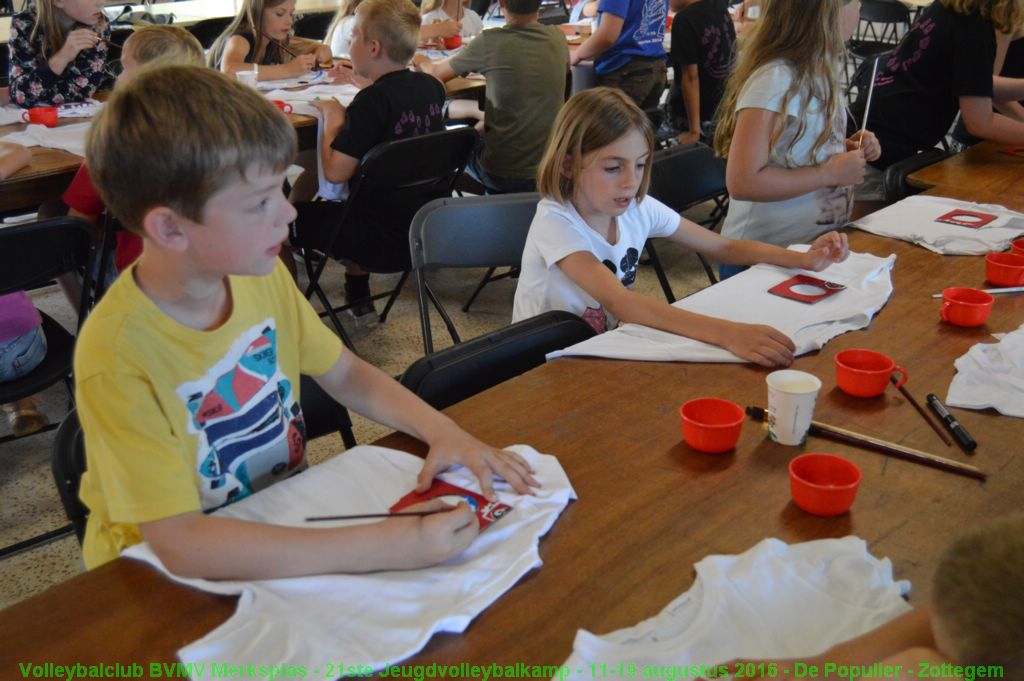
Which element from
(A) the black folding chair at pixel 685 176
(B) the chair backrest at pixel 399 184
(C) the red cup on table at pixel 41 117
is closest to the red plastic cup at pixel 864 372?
(A) the black folding chair at pixel 685 176

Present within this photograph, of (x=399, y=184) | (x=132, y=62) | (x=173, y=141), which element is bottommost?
(x=399, y=184)

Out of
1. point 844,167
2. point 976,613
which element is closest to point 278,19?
point 844,167

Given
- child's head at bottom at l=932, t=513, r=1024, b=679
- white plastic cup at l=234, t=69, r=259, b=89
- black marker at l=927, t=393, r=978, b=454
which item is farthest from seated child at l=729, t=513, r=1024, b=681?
white plastic cup at l=234, t=69, r=259, b=89

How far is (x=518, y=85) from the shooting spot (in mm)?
3672

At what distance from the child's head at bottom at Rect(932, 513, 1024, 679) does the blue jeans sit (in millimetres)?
2014

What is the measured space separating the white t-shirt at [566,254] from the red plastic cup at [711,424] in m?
0.62

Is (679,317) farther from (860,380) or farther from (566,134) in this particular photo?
(566,134)

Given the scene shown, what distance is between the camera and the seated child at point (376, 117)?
3049 mm

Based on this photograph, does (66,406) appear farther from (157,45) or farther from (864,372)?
(864,372)

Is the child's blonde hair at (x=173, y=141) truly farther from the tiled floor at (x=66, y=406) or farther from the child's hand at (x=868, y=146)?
the child's hand at (x=868, y=146)

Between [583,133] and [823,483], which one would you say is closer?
[823,483]

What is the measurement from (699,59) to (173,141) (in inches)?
143

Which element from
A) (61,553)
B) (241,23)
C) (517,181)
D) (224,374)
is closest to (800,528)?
(224,374)

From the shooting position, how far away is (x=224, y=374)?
1177 millimetres
